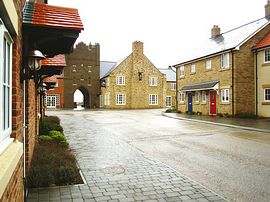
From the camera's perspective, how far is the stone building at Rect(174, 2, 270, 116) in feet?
82.4

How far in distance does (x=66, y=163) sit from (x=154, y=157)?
10.3 ft

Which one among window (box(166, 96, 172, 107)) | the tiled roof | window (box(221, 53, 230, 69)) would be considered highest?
window (box(221, 53, 230, 69))

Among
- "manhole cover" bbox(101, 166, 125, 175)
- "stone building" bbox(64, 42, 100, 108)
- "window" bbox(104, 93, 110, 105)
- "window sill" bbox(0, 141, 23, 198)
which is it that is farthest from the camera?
"stone building" bbox(64, 42, 100, 108)

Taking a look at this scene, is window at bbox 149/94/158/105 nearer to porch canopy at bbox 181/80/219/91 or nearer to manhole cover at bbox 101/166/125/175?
porch canopy at bbox 181/80/219/91

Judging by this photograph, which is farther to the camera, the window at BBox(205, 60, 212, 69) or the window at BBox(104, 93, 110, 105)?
the window at BBox(104, 93, 110, 105)

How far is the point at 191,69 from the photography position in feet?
108

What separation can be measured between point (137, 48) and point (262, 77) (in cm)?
3091

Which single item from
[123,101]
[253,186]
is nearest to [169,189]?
[253,186]

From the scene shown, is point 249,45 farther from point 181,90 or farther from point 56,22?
point 56,22

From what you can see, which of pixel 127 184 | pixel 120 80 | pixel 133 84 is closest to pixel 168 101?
pixel 133 84

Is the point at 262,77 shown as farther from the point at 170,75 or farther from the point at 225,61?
the point at 170,75

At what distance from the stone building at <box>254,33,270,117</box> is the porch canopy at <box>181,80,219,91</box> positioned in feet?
12.3

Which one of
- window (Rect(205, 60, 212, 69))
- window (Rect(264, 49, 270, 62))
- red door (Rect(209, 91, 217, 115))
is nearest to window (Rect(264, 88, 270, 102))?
window (Rect(264, 49, 270, 62))

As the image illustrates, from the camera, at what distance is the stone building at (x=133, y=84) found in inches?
2042
